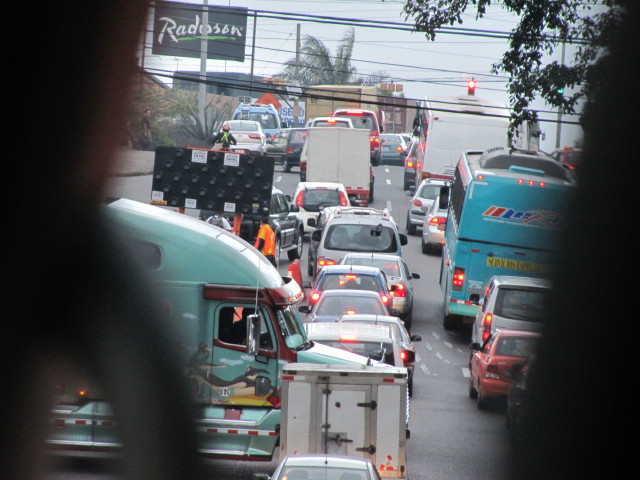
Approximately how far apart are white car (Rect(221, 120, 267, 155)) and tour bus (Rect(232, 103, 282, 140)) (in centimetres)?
396

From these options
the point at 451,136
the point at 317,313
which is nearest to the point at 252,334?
the point at 317,313

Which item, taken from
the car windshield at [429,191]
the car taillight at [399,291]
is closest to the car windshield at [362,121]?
the car windshield at [429,191]

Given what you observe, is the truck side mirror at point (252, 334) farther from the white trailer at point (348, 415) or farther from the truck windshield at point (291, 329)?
the truck windshield at point (291, 329)

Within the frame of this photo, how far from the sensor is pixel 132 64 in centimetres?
113

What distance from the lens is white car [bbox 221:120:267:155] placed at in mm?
42562

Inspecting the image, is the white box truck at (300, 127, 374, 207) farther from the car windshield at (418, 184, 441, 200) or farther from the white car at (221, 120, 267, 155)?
the white car at (221, 120, 267, 155)

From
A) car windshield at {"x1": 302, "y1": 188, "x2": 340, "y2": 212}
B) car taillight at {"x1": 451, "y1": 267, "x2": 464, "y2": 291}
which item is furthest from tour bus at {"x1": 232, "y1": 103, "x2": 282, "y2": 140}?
car taillight at {"x1": 451, "y1": 267, "x2": 464, "y2": 291}

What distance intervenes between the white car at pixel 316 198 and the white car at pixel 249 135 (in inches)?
478

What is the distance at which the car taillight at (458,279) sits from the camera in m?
18.5

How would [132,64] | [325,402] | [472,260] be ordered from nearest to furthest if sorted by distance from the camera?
[132,64]
[325,402]
[472,260]

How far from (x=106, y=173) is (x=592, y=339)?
686 millimetres

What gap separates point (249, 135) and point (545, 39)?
125ft


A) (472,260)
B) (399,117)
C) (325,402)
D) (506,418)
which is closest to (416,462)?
(325,402)

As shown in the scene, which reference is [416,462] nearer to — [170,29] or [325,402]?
[325,402]
